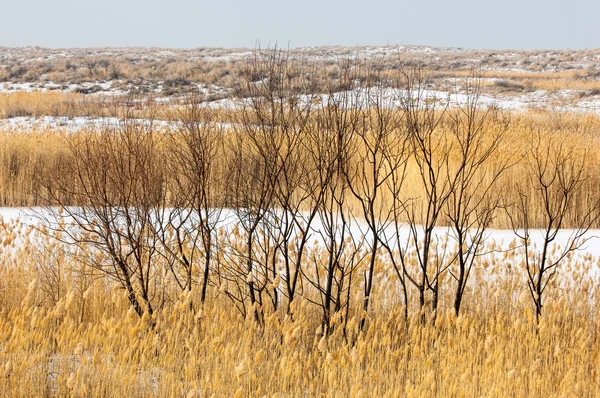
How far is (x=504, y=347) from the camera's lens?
208 inches

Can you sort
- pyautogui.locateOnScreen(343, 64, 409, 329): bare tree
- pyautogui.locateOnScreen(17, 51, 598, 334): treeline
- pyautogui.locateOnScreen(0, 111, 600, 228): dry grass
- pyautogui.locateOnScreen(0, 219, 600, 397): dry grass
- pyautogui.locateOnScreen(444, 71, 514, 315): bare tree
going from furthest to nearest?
pyautogui.locateOnScreen(0, 111, 600, 228): dry grass, pyautogui.locateOnScreen(444, 71, 514, 315): bare tree, pyautogui.locateOnScreen(17, 51, 598, 334): treeline, pyautogui.locateOnScreen(343, 64, 409, 329): bare tree, pyautogui.locateOnScreen(0, 219, 600, 397): dry grass

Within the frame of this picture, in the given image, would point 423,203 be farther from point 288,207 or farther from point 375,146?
point 288,207

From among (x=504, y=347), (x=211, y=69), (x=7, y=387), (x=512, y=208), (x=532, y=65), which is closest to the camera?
(x=7, y=387)

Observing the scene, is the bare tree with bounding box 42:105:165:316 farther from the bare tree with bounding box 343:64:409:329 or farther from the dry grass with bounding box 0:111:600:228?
the dry grass with bounding box 0:111:600:228

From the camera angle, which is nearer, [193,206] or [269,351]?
[269,351]

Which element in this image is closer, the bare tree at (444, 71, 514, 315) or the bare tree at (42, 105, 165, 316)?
the bare tree at (42, 105, 165, 316)

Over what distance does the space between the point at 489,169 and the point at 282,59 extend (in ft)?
Answer: 22.5

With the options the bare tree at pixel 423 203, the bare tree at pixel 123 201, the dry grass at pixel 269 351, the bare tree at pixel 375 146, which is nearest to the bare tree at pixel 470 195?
the bare tree at pixel 423 203

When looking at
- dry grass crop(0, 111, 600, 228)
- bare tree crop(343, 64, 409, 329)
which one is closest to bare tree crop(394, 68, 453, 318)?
bare tree crop(343, 64, 409, 329)

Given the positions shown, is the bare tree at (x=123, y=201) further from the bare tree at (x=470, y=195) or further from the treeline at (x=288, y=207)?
the bare tree at (x=470, y=195)

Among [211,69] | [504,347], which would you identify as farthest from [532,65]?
[504,347]

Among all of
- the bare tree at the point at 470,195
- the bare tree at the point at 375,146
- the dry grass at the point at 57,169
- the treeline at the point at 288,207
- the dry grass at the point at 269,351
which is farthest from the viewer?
the dry grass at the point at 57,169

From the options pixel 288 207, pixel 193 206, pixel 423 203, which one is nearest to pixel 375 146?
pixel 288 207

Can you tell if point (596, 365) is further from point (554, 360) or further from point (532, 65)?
point (532, 65)
